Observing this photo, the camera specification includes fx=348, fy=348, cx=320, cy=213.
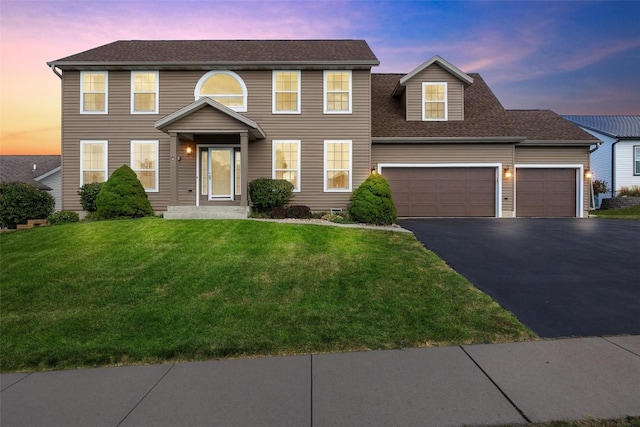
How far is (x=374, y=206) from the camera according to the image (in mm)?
12180

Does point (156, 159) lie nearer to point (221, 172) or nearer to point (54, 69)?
point (221, 172)

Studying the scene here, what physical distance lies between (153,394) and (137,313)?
2369 mm

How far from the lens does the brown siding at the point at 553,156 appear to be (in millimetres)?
16609

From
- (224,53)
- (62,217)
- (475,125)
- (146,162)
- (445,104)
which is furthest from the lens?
(445,104)

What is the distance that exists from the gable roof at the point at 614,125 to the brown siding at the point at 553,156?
12808 mm

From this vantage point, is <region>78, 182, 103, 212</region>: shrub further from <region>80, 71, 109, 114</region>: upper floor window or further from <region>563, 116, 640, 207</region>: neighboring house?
<region>563, 116, 640, 207</region>: neighboring house

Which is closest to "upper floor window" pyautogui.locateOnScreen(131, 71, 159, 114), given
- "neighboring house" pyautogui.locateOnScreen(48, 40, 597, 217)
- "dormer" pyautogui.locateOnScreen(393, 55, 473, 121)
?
"neighboring house" pyautogui.locateOnScreen(48, 40, 597, 217)

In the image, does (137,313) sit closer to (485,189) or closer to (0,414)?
(0,414)

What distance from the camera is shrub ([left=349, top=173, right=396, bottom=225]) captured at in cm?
1220

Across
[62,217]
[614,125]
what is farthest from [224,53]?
[614,125]

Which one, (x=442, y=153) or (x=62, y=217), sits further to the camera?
(x=442, y=153)

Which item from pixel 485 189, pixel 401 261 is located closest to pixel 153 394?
pixel 401 261

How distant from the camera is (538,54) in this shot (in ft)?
86.1

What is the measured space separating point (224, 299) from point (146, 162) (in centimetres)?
1110
